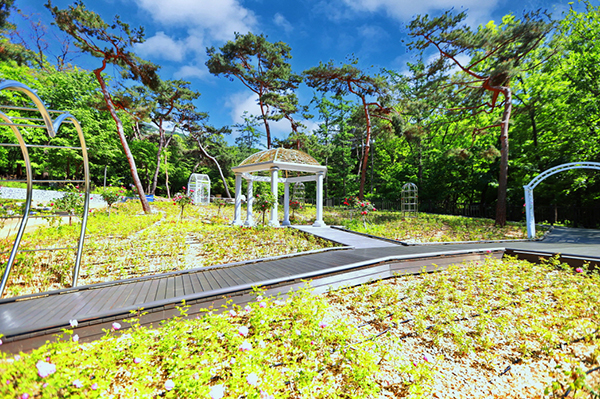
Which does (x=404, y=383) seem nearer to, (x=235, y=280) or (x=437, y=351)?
(x=437, y=351)

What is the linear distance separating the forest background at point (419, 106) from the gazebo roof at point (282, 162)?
19.4 ft

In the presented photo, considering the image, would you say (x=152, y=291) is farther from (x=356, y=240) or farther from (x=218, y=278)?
(x=356, y=240)

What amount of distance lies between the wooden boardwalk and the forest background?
31.5 ft

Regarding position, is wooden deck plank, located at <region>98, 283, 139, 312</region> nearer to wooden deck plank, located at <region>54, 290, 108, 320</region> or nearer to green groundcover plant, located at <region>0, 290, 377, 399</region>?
wooden deck plank, located at <region>54, 290, 108, 320</region>

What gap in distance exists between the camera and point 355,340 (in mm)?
2527

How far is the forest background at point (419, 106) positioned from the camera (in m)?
10.5

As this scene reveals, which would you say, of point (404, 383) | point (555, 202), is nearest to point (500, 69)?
point (555, 202)

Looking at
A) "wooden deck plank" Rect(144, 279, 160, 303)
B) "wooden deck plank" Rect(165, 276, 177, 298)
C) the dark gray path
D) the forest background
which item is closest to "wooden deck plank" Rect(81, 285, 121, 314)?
"wooden deck plank" Rect(144, 279, 160, 303)

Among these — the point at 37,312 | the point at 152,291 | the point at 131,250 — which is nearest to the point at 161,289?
the point at 152,291

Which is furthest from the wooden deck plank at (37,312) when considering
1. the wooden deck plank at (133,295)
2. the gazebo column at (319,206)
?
the gazebo column at (319,206)

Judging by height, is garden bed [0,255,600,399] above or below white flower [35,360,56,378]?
below

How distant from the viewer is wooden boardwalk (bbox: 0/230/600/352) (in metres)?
2.37

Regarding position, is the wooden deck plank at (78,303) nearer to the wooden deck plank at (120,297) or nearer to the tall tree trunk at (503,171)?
the wooden deck plank at (120,297)

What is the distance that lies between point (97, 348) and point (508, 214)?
62.2 ft
